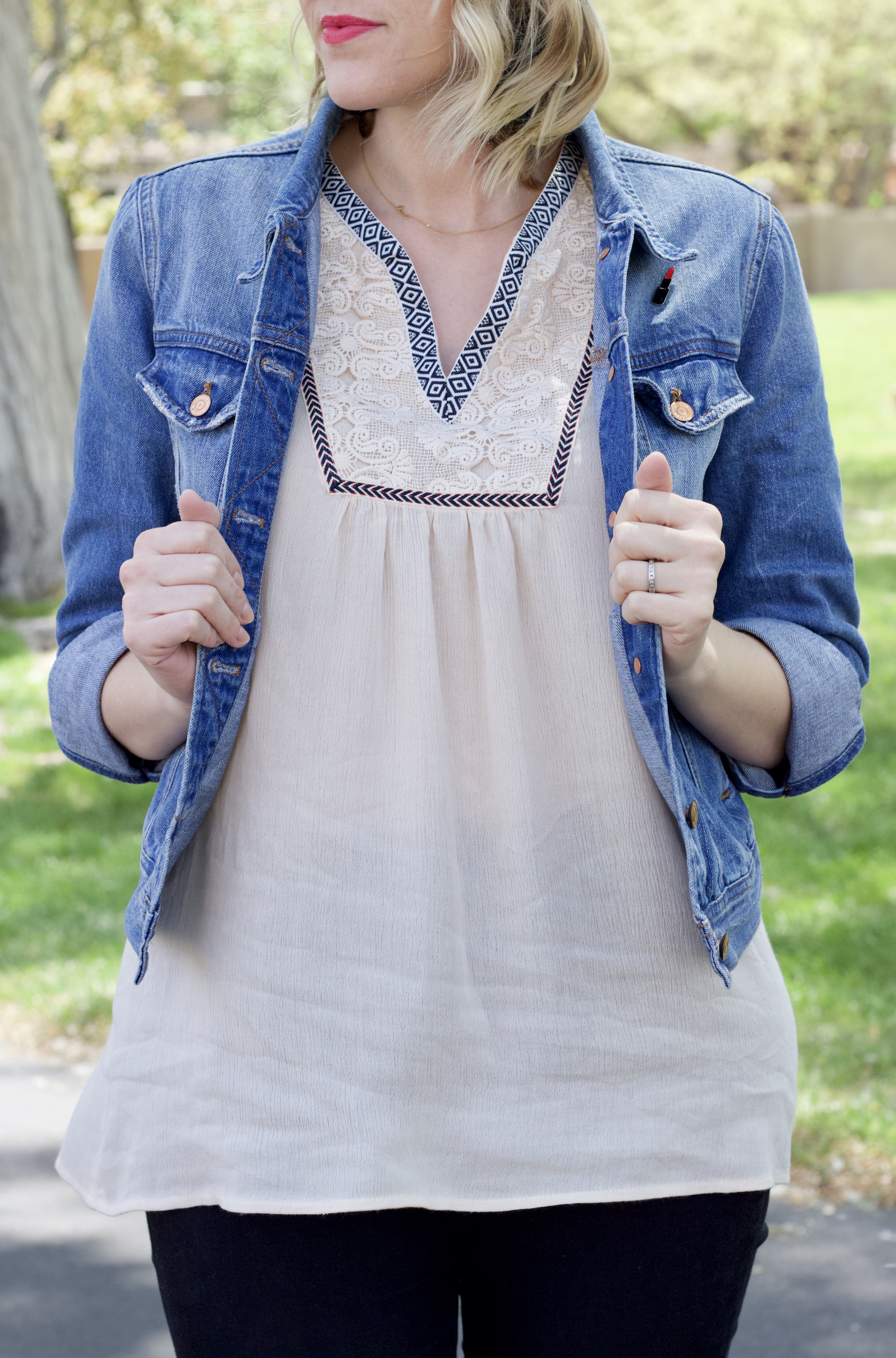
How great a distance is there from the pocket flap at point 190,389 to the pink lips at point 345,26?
0.38 metres

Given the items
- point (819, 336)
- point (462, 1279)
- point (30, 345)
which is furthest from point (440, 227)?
point (819, 336)

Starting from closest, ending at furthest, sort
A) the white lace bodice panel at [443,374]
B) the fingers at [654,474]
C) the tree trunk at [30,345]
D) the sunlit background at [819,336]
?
the fingers at [654,474] < the white lace bodice panel at [443,374] < the sunlit background at [819,336] < the tree trunk at [30,345]

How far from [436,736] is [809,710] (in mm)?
428

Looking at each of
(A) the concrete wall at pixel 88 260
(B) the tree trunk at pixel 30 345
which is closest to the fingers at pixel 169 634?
(B) the tree trunk at pixel 30 345

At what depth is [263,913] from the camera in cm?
145

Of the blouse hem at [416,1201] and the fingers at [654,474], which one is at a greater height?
the fingers at [654,474]

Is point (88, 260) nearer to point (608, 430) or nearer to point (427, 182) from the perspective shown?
point (427, 182)

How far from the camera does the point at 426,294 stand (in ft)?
5.21

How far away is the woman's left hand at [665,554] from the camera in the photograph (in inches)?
53.9

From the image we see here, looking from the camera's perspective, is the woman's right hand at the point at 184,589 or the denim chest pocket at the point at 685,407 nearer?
the woman's right hand at the point at 184,589

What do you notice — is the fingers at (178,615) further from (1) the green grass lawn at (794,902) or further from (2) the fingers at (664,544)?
(1) the green grass lawn at (794,902)

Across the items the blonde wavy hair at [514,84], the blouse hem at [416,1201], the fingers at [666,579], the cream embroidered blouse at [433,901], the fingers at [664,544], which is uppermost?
the blonde wavy hair at [514,84]

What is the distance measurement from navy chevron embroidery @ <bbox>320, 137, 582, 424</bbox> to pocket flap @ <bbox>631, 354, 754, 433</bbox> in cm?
17

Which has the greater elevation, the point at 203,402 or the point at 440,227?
the point at 440,227
